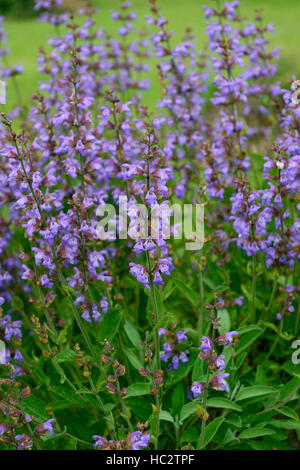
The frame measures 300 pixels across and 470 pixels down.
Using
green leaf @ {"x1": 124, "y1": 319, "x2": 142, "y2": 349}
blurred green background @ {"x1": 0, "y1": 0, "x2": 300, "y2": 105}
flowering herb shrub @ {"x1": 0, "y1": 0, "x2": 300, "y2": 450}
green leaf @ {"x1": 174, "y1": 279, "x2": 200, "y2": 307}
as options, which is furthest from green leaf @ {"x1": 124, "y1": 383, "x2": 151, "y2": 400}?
blurred green background @ {"x1": 0, "y1": 0, "x2": 300, "y2": 105}

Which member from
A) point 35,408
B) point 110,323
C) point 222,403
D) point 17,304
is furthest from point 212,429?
point 17,304

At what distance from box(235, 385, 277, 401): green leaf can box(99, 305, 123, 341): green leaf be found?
660mm

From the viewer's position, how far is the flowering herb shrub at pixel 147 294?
2.20m

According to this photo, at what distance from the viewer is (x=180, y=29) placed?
11305mm

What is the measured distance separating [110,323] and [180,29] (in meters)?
10.1

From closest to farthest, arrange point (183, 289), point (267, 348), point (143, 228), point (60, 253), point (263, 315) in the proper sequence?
point (143, 228), point (60, 253), point (183, 289), point (263, 315), point (267, 348)

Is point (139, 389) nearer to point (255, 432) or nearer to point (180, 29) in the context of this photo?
point (255, 432)

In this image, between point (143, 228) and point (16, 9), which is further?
point (16, 9)

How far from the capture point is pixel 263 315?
3002 mm

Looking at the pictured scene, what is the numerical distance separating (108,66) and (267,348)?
8.71 ft

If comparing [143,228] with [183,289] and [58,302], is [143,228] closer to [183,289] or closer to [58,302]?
[183,289]

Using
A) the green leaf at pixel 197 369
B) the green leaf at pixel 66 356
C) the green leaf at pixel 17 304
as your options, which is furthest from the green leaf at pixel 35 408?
the green leaf at pixel 197 369

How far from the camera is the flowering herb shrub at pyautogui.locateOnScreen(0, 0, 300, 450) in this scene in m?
2.20
